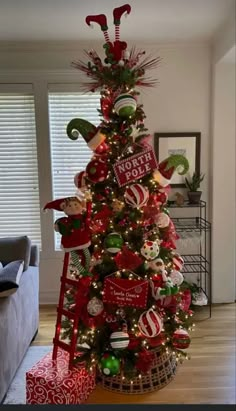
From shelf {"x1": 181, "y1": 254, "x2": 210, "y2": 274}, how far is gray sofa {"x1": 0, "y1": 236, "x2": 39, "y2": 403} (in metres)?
1.47

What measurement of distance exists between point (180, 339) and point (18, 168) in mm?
2223

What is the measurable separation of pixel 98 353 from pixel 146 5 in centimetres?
233

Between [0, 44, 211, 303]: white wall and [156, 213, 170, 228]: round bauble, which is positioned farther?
[0, 44, 211, 303]: white wall

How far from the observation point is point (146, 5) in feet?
7.84

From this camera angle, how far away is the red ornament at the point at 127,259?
1.97 metres

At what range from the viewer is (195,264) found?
3.39m

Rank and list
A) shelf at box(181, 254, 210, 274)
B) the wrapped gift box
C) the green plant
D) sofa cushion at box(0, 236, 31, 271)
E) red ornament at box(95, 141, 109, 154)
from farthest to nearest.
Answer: shelf at box(181, 254, 210, 274)
the green plant
sofa cushion at box(0, 236, 31, 271)
red ornament at box(95, 141, 109, 154)
the wrapped gift box

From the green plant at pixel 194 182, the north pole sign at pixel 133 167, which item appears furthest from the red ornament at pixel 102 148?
the green plant at pixel 194 182

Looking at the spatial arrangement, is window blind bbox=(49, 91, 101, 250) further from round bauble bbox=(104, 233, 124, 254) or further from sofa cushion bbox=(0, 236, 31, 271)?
round bauble bbox=(104, 233, 124, 254)

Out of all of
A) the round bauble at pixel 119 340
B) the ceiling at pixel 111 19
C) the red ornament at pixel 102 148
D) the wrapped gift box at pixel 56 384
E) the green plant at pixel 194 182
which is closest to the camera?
the wrapped gift box at pixel 56 384

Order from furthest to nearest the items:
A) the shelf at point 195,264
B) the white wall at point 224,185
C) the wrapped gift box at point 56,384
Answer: the shelf at point 195,264 → the white wall at point 224,185 → the wrapped gift box at point 56,384

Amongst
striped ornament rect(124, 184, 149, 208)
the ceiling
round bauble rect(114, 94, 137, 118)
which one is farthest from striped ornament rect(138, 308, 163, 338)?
the ceiling

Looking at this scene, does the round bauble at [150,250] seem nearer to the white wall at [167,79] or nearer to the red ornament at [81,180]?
the red ornament at [81,180]

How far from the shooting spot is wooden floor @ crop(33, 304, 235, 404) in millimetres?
1994
